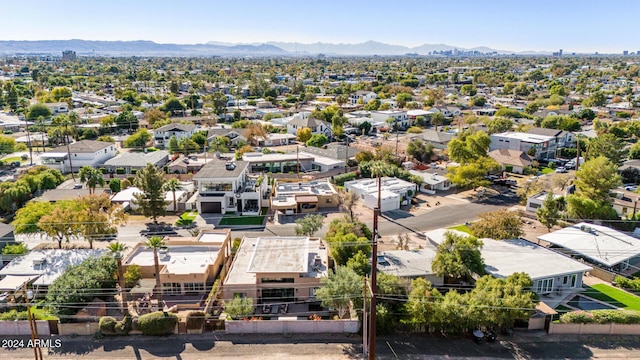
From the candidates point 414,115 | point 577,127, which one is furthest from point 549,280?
point 414,115

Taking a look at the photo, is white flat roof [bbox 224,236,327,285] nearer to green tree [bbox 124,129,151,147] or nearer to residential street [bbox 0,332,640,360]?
residential street [bbox 0,332,640,360]

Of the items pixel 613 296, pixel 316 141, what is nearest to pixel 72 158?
pixel 316 141

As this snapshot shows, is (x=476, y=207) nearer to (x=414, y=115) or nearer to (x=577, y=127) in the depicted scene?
(x=577, y=127)

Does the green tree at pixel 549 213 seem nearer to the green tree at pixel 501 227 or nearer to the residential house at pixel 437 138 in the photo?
the green tree at pixel 501 227

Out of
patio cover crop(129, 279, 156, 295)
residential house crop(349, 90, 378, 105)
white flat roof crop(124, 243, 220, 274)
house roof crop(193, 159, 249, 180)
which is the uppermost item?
residential house crop(349, 90, 378, 105)

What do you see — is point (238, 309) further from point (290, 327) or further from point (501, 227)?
point (501, 227)

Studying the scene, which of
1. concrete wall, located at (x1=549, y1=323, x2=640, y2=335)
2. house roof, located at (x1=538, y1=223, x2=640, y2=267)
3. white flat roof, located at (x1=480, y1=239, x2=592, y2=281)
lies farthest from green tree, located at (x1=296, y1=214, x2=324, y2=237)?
concrete wall, located at (x1=549, y1=323, x2=640, y2=335)
